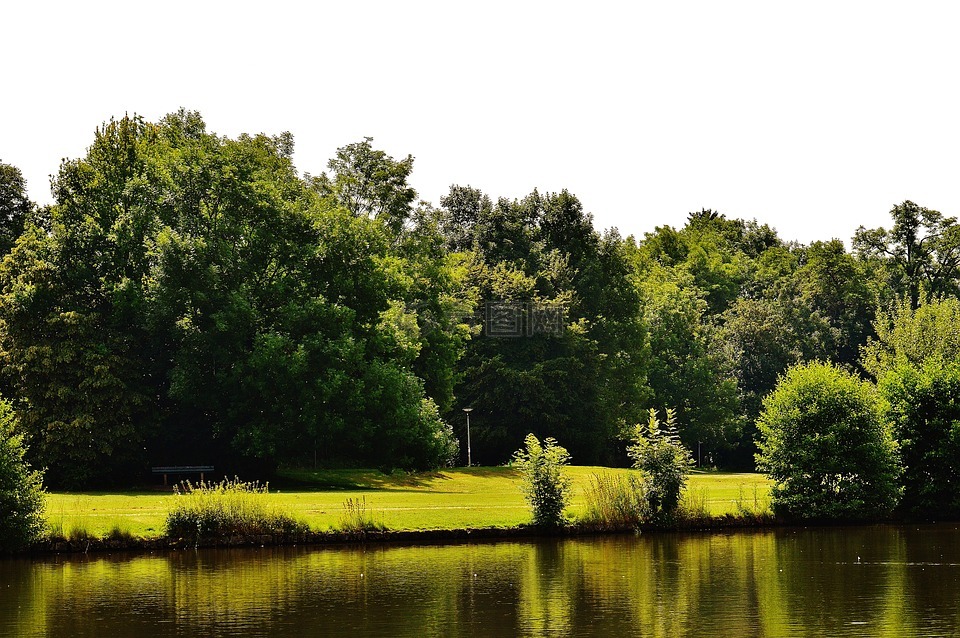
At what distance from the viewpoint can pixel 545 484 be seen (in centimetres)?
3784

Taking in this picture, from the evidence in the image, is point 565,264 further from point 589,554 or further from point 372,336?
point 589,554

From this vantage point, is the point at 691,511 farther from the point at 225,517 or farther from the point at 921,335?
the point at 921,335

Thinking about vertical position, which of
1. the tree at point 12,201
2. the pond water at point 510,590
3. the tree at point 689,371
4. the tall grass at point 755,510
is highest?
the tree at point 12,201

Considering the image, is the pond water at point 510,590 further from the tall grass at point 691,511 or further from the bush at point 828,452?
the bush at point 828,452

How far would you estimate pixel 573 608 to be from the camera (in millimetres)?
23875

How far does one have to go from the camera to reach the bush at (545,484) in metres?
37.8

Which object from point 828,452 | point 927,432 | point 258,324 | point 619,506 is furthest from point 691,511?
point 258,324

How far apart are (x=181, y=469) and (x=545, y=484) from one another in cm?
2389

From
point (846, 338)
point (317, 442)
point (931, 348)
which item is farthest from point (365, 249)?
point (846, 338)

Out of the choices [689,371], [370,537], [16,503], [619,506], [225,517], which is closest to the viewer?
[16,503]

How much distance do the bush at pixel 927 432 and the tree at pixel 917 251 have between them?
61366 mm

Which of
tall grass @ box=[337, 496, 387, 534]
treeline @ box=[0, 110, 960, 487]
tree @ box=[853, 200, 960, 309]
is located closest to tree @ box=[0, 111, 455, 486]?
treeline @ box=[0, 110, 960, 487]

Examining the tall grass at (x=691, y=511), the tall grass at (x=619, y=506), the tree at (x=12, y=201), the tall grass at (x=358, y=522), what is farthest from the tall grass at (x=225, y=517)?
the tree at (x=12, y=201)

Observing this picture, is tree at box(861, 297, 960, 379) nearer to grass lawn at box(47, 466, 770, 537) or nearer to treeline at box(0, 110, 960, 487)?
treeline at box(0, 110, 960, 487)
